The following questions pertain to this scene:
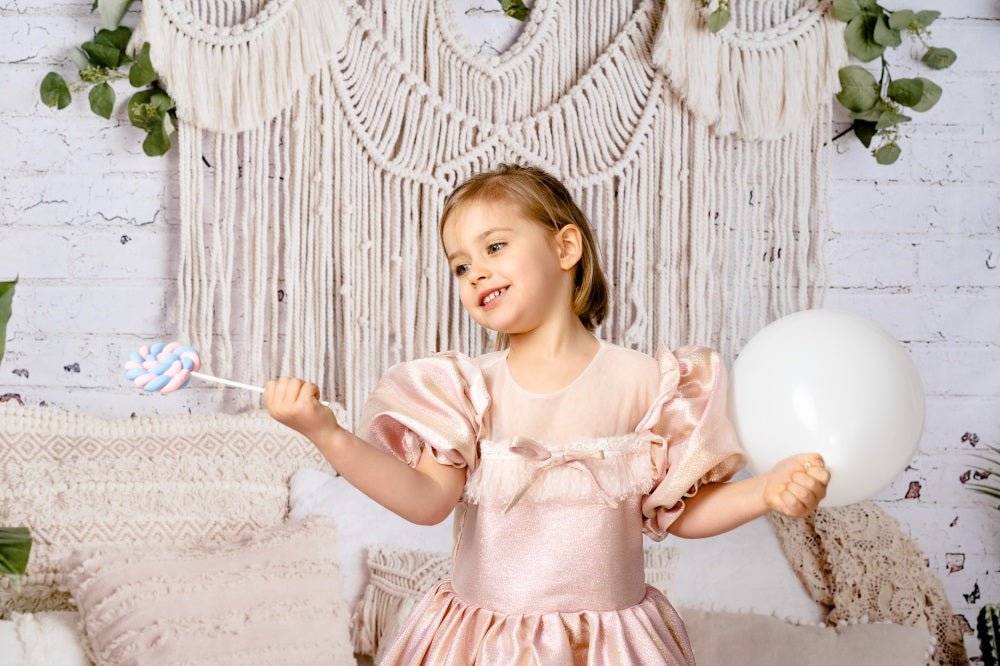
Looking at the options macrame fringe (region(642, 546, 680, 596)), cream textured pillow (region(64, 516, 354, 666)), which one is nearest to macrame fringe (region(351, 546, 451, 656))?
cream textured pillow (region(64, 516, 354, 666))

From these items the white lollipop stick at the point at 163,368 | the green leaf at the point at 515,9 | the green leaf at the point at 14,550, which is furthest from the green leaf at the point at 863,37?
the green leaf at the point at 14,550

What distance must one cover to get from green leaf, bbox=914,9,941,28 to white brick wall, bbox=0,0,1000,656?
95 millimetres

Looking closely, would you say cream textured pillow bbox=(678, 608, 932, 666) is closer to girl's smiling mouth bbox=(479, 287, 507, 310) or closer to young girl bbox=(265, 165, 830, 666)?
young girl bbox=(265, 165, 830, 666)

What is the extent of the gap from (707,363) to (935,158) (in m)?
1.00

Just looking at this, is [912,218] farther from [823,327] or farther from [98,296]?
[98,296]

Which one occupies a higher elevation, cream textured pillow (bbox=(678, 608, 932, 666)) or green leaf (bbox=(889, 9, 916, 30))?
green leaf (bbox=(889, 9, 916, 30))

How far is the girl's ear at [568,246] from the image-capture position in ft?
3.54

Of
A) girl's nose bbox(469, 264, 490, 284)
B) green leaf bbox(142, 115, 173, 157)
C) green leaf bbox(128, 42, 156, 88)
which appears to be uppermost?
green leaf bbox(128, 42, 156, 88)

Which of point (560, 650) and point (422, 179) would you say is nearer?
point (560, 650)

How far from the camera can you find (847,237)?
176cm

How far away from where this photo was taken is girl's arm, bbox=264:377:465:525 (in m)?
0.85

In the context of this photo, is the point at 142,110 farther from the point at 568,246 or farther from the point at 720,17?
the point at 720,17

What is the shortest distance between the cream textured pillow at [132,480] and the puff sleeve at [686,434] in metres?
0.75

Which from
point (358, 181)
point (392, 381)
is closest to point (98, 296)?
point (358, 181)
